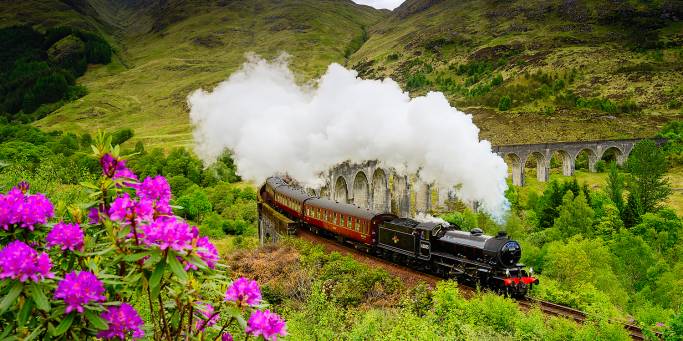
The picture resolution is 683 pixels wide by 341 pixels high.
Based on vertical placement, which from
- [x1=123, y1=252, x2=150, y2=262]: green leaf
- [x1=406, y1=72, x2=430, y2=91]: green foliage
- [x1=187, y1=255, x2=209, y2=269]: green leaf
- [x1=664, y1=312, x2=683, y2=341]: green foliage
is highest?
[x1=406, y1=72, x2=430, y2=91]: green foliage

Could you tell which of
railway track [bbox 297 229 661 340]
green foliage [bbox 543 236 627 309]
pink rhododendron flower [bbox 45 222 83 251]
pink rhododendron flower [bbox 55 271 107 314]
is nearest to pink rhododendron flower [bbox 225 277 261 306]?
pink rhododendron flower [bbox 55 271 107 314]

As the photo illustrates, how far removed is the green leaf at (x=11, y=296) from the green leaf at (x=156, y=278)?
2.61ft

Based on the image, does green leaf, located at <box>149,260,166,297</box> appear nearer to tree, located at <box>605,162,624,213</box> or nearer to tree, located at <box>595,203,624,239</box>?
tree, located at <box>595,203,624,239</box>

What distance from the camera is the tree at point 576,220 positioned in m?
40.8

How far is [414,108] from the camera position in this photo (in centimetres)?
3781

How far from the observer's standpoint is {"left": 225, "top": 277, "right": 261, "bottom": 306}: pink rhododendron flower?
3987 mm

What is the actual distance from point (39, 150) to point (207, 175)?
74.6ft

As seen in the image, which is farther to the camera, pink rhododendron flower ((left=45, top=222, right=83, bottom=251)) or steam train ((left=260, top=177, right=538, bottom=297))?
steam train ((left=260, top=177, right=538, bottom=297))

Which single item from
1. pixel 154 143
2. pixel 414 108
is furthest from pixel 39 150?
pixel 414 108

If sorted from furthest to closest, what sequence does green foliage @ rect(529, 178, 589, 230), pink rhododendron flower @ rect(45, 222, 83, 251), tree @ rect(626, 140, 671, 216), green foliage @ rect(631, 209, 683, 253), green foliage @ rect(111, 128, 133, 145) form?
green foliage @ rect(111, 128, 133, 145) → tree @ rect(626, 140, 671, 216) → green foliage @ rect(529, 178, 589, 230) → green foliage @ rect(631, 209, 683, 253) → pink rhododendron flower @ rect(45, 222, 83, 251)

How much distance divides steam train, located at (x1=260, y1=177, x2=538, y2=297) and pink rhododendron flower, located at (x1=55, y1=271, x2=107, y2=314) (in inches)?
648

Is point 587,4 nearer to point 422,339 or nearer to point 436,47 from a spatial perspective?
point 436,47

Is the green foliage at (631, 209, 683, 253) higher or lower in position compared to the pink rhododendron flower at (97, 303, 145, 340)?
lower

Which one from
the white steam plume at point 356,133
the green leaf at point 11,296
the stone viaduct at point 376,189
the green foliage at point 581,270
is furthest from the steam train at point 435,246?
the green leaf at point 11,296
